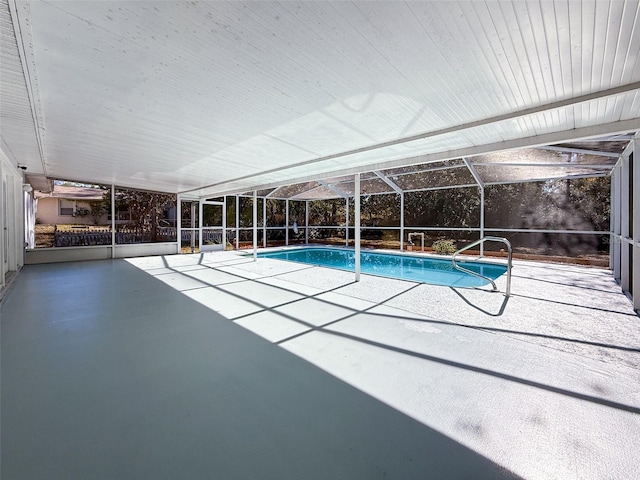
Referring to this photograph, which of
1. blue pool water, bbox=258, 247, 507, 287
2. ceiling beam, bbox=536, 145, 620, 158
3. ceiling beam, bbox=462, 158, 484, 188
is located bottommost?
blue pool water, bbox=258, 247, 507, 287

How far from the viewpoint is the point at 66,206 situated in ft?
50.8

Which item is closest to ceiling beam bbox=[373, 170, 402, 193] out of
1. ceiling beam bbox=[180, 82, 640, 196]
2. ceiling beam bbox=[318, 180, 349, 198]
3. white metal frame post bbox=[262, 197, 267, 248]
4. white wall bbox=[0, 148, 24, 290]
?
ceiling beam bbox=[318, 180, 349, 198]

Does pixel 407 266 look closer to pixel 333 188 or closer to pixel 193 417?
pixel 333 188

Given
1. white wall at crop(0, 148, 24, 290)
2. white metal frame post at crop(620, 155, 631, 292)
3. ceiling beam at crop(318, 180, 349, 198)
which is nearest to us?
white metal frame post at crop(620, 155, 631, 292)

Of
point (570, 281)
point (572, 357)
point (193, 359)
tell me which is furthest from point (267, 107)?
point (570, 281)

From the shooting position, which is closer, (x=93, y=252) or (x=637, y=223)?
(x=637, y=223)

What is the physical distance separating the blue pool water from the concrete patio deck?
2.54 m

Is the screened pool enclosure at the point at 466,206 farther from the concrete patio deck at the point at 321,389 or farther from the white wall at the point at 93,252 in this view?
the concrete patio deck at the point at 321,389

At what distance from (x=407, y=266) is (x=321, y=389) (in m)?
7.34

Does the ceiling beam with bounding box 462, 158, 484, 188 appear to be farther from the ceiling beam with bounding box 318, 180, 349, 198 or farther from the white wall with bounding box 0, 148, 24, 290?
the white wall with bounding box 0, 148, 24, 290

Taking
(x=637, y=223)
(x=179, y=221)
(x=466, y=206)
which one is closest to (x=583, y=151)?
(x=637, y=223)

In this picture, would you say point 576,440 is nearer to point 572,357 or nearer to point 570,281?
point 572,357

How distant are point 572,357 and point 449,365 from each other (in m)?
1.18

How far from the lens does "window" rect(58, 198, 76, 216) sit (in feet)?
50.4
